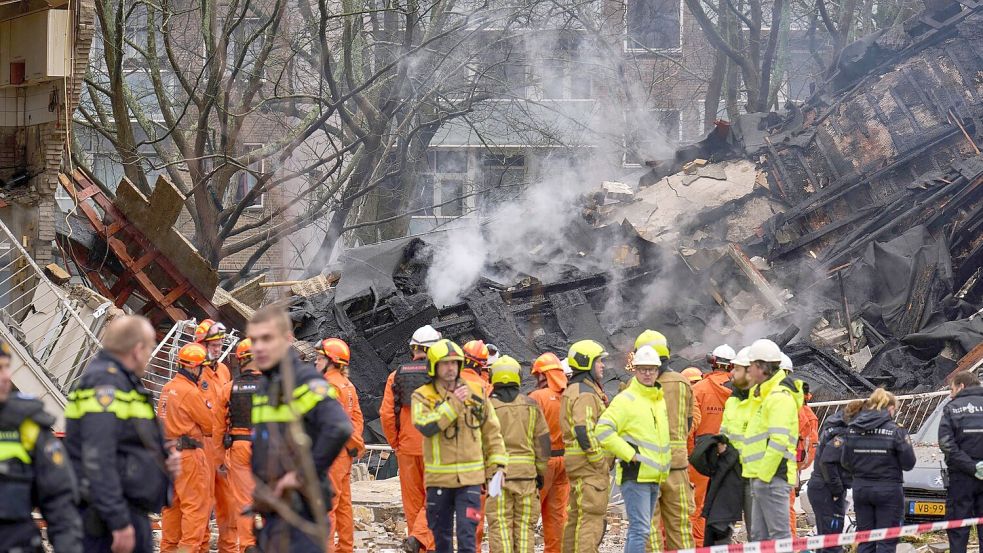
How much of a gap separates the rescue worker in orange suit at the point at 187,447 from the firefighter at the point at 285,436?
3.77 m

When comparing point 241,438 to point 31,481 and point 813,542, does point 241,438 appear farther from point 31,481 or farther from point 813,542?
point 813,542

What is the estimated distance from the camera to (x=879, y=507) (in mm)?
8883

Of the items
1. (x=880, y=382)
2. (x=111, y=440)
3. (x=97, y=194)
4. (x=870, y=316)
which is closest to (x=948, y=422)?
(x=111, y=440)

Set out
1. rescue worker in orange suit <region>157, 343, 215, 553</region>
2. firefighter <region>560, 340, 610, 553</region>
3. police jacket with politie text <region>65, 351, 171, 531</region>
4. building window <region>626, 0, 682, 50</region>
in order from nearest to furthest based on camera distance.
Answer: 1. police jacket with politie text <region>65, 351, 171, 531</region>
2. firefighter <region>560, 340, 610, 553</region>
3. rescue worker in orange suit <region>157, 343, 215, 553</region>
4. building window <region>626, 0, 682, 50</region>

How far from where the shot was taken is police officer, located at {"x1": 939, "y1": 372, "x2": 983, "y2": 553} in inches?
348

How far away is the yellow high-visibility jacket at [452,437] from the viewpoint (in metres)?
7.72

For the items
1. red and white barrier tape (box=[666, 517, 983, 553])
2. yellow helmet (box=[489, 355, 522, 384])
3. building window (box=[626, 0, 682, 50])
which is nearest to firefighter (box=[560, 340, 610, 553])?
yellow helmet (box=[489, 355, 522, 384])

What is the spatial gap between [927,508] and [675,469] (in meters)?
2.86

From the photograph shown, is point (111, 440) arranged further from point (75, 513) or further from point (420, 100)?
point (420, 100)

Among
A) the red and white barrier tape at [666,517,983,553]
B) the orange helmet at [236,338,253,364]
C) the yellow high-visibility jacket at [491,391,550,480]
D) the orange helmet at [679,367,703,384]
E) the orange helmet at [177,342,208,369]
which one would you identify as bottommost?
the red and white barrier tape at [666,517,983,553]

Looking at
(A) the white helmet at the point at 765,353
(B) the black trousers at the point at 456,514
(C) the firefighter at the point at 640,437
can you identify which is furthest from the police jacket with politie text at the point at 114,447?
(A) the white helmet at the point at 765,353

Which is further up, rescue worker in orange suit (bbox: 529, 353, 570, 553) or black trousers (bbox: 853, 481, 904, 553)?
rescue worker in orange suit (bbox: 529, 353, 570, 553)

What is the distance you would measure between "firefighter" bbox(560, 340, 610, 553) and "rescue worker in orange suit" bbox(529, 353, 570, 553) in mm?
367

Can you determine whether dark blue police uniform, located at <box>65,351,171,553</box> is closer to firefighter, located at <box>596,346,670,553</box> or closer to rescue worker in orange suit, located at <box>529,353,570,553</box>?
firefighter, located at <box>596,346,670,553</box>
